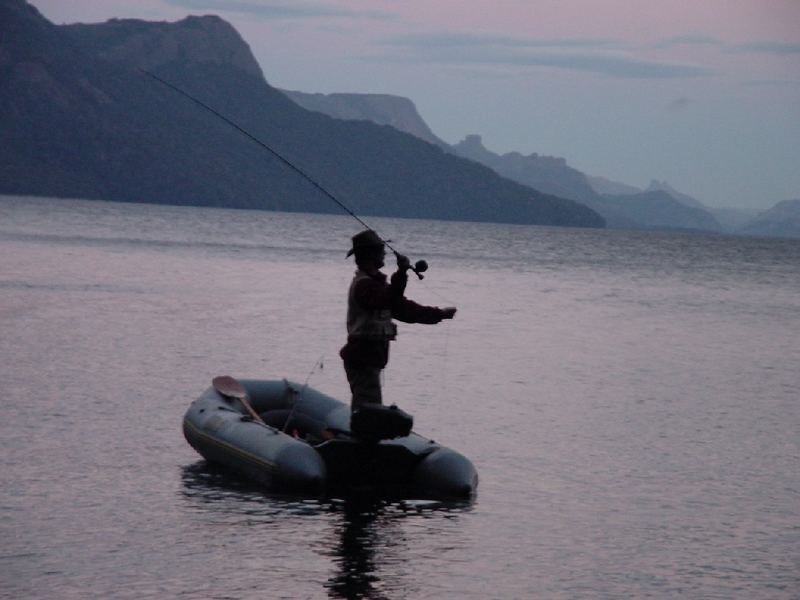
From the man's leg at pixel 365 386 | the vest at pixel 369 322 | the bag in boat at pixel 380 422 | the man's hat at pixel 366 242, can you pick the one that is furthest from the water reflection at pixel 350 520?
the man's hat at pixel 366 242

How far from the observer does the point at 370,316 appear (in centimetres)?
1267

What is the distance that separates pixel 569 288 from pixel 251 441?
156ft

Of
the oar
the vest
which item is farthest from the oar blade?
the vest

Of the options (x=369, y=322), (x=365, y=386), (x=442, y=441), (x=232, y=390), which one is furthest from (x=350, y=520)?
(x=442, y=441)

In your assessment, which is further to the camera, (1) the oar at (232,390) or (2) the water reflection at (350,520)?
(1) the oar at (232,390)

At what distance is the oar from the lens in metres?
14.7

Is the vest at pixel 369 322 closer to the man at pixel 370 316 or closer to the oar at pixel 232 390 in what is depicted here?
the man at pixel 370 316

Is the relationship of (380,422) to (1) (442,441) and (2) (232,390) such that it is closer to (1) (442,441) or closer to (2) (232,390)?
(2) (232,390)

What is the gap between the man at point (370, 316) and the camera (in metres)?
12.4

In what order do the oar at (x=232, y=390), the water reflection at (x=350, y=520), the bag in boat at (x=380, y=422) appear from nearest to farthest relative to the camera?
1. the water reflection at (x=350, y=520)
2. the bag in boat at (x=380, y=422)
3. the oar at (x=232, y=390)

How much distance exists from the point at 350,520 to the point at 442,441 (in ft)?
14.6

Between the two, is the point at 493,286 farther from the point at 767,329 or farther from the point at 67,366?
the point at 67,366

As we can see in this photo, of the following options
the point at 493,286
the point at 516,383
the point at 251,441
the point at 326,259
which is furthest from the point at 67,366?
the point at 326,259

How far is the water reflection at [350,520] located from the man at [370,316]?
38.3 inches
